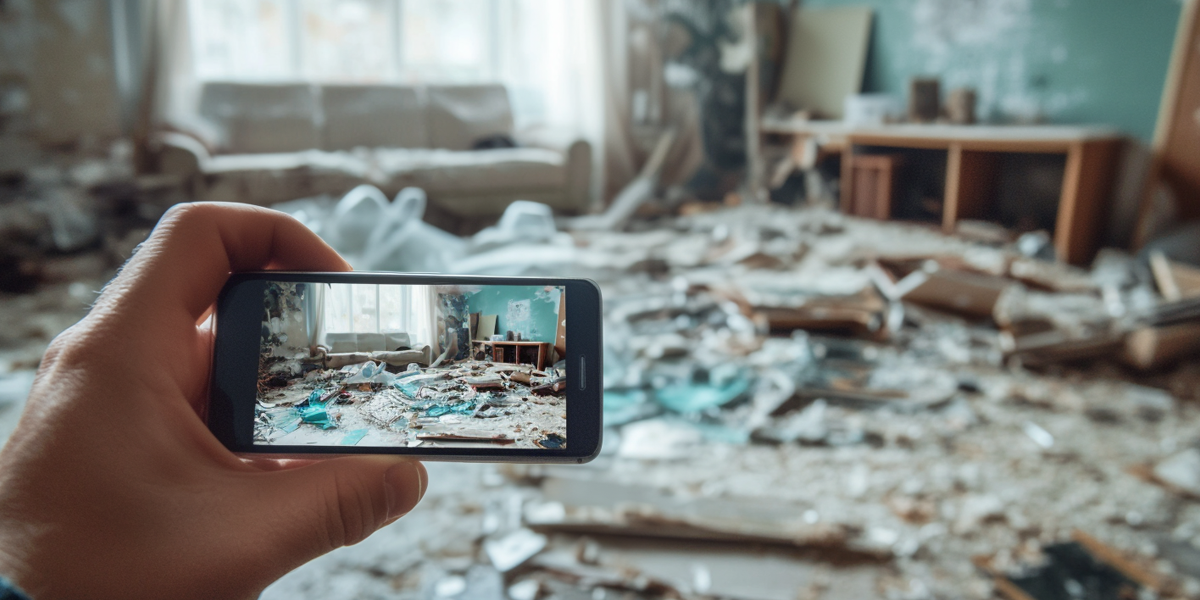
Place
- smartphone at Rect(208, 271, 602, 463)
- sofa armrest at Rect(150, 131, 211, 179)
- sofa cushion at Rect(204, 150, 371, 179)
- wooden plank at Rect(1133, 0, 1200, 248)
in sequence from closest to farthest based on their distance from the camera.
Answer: smartphone at Rect(208, 271, 602, 463)
wooden plank at Rect(1133, 0, 1200, 248)
sofa armrest at Rect(150, 131, 211, 179)
sofa cushion at Rect(204, 150, 371, 179)

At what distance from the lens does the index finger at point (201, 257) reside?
1.54 feet

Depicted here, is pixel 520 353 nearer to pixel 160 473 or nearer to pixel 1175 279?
pixel 160 473

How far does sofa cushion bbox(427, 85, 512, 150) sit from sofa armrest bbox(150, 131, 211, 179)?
54.2 inches

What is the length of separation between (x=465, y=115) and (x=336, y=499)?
13.6 feet

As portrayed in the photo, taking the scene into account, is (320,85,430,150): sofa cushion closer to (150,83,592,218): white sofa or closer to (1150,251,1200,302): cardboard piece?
(150,83,592,218): white sofa

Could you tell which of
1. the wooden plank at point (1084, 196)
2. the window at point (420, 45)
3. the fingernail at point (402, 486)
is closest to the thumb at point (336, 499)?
the fingernail at point (402, 486)

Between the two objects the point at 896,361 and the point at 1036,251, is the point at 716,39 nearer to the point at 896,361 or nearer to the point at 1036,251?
the point at 1036,251

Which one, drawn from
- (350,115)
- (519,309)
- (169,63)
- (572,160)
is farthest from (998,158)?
(169,63)

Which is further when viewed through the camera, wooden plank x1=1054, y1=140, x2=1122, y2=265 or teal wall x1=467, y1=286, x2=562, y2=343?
wooden plank x1=1054, y1=140, x2=1122, y2=265

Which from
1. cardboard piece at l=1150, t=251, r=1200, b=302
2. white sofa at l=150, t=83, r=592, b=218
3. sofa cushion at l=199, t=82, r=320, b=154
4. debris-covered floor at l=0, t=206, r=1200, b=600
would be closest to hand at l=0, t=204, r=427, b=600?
debris-covered floor at l=0, t=206, r=1200, b=600

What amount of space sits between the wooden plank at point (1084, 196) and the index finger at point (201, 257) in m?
3.41

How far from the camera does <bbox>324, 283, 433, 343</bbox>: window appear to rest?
569 millimetres

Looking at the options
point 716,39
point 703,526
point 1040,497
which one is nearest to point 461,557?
point 703,526

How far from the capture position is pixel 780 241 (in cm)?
351
